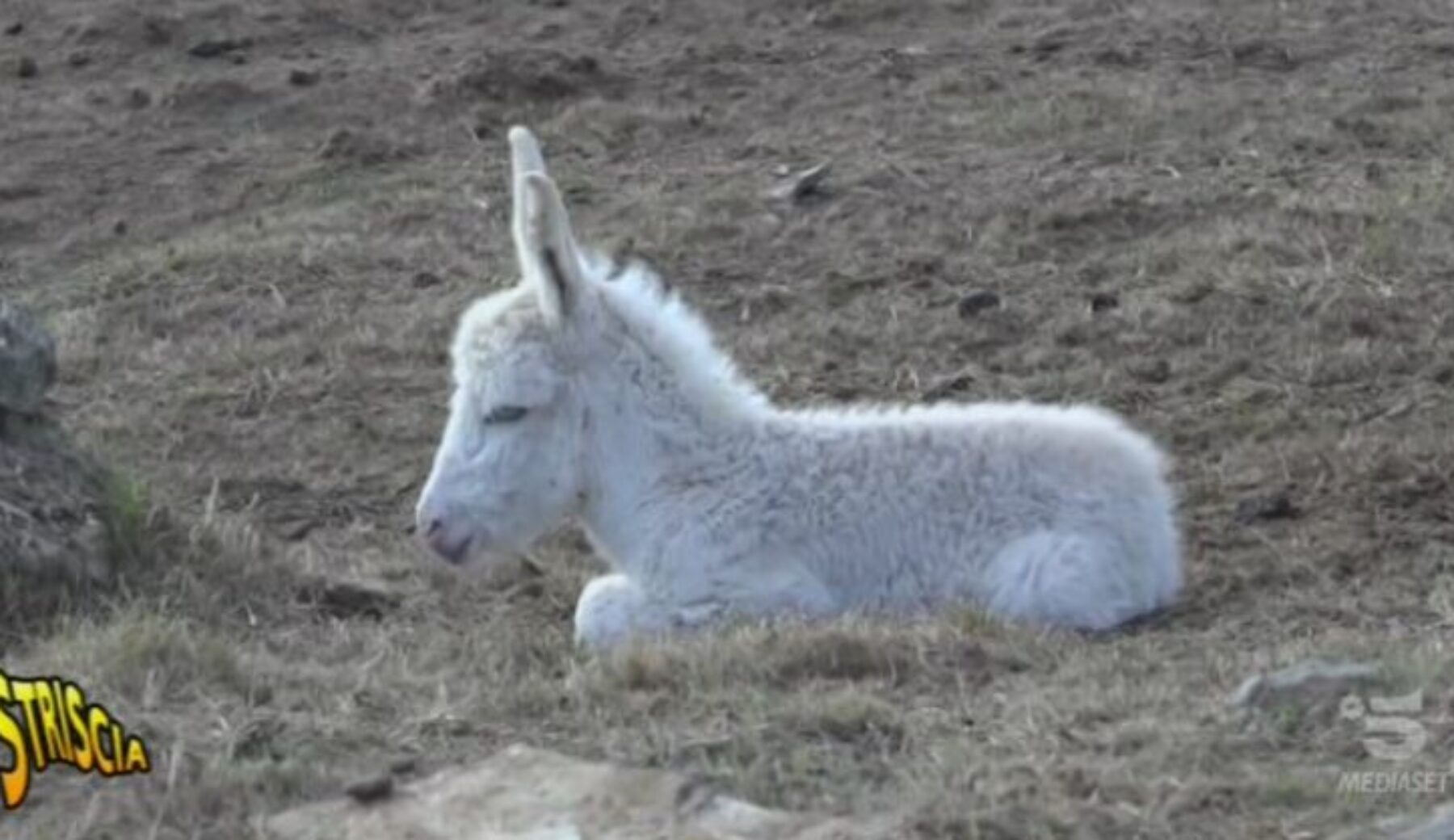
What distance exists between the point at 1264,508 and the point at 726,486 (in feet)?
6.46

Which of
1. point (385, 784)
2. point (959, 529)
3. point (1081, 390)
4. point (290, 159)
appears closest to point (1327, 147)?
point (1081, 390)

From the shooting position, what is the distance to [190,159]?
17.1 meters

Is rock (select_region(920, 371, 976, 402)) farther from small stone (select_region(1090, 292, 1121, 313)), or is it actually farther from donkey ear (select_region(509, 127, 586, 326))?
donkey ear (select_region(509, 127, 586, 326))

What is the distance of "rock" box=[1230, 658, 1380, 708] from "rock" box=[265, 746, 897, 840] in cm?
108

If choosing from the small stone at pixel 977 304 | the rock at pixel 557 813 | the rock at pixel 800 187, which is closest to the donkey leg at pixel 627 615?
the rock at pixel 557 813

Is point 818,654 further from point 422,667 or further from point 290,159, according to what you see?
point 290,159

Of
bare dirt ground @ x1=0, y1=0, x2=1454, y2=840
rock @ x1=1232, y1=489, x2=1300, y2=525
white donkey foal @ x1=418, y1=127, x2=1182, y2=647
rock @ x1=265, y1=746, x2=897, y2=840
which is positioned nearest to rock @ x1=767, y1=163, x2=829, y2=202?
bare dirt ground @ x1=0, y1=0, x2=1454, y2=840

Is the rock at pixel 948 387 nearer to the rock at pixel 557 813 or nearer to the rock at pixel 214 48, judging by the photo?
the rock at pixel 557 813

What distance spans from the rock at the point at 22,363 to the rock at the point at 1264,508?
12.4ft

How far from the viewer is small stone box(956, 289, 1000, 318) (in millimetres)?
12591

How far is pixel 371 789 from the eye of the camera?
621 centimetres

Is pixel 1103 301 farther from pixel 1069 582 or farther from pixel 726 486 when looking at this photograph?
pixel 1069 582

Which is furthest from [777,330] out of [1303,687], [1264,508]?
[1303,687]

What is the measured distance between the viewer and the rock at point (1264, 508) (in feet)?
31.1
